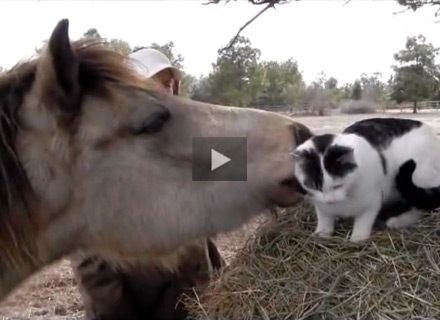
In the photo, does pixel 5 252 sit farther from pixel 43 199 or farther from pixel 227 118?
pixel 227 118

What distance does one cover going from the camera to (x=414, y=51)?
29.1ft

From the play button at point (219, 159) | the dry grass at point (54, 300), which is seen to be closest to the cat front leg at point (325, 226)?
the play button at point (219, 159)

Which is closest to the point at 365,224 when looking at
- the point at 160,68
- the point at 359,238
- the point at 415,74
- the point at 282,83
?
the point at 359,238

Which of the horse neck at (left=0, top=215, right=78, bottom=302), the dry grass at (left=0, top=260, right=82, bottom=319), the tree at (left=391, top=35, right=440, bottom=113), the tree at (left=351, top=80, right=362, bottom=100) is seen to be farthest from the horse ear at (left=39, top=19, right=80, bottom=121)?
the tree at (left=391, top=35, right=440, bottom=113)

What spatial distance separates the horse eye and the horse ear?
13cm

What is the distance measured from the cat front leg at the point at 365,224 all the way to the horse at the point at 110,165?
561mm

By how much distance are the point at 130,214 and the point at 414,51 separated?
8322 mm

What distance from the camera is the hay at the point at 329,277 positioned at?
5.51 feet

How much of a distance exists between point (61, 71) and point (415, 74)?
9.28 m

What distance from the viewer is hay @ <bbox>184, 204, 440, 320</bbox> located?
1.68 metres

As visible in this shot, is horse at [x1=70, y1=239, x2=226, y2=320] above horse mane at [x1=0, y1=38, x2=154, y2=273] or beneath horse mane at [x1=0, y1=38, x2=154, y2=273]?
beneath

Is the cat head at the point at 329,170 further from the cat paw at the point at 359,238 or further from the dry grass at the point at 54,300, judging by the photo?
the dry grass at the point at 54,300

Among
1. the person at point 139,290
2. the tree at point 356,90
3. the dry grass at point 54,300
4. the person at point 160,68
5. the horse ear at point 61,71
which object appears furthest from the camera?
the tree at point 356,90

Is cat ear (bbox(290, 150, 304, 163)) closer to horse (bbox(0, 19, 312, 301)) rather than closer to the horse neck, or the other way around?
horse (bbox(0, 19, 312, 301))
